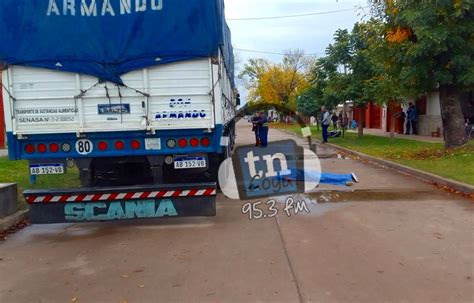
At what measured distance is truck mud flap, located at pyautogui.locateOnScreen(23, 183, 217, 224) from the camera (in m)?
6.75

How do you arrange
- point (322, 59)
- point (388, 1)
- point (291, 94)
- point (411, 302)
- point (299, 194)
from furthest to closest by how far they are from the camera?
point (291, 94), point (322, 59), point (388, 1), point (299, 194), point (411, 302)

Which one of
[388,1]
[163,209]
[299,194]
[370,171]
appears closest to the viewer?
[163,209]

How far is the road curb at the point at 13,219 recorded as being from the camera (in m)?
7.27

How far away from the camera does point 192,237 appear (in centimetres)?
669

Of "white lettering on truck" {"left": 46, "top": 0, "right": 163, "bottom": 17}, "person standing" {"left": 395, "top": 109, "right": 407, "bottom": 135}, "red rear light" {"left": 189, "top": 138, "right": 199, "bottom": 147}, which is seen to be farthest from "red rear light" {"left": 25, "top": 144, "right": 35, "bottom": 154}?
"person standing" {"left": 395, "top": 109, "right": 407, "bottom": 135}

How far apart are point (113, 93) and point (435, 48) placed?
10274 millimetres

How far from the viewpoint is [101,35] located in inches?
276

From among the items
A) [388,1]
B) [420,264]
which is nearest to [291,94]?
[388,1]

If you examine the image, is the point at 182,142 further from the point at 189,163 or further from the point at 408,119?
the point at 408,119

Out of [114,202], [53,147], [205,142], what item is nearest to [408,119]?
[205,142]

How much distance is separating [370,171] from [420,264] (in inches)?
327

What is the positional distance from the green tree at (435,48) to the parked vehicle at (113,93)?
8.80 meters

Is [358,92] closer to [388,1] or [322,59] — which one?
[322,59]

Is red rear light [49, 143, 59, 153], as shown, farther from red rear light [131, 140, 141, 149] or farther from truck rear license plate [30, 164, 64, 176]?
red rear light [131, 140, 141, 149]
